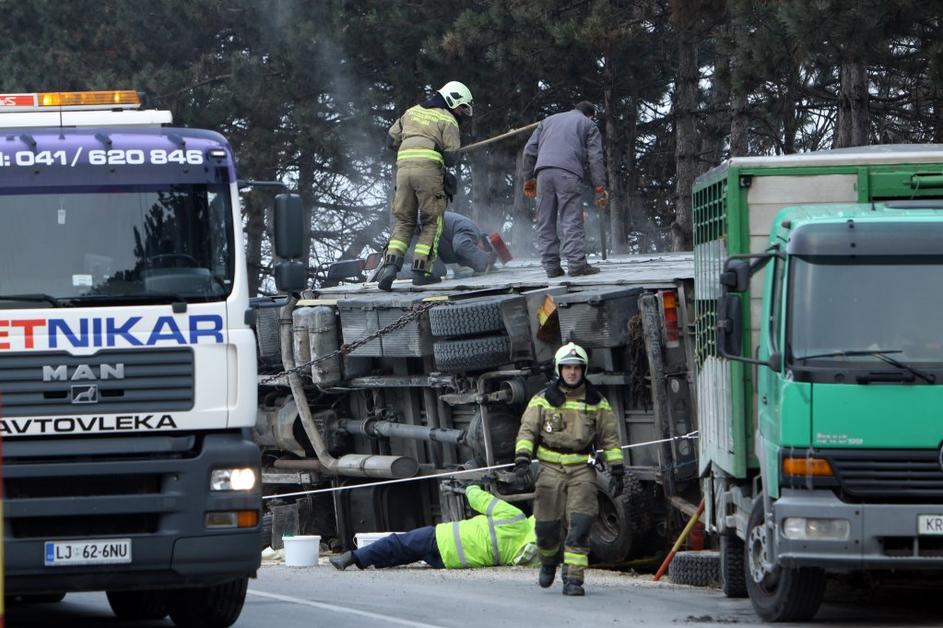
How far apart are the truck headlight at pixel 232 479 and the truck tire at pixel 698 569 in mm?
4884

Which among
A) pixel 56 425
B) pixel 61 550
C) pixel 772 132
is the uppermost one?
pixel 772 132

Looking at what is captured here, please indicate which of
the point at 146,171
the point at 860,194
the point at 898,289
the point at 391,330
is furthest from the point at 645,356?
the point at 146,171

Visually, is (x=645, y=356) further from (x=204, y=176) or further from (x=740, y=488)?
(x=204, y=176)

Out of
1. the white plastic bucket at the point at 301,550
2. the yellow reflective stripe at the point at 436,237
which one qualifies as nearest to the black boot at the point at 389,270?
the yellow reflective stripe at the point at 436,237

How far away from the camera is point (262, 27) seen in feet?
97.9

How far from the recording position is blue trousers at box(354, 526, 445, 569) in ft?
46.1

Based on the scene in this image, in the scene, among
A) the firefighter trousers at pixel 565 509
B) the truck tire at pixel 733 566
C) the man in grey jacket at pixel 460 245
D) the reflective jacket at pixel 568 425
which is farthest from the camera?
the man in grey jacket at pixel 460 245

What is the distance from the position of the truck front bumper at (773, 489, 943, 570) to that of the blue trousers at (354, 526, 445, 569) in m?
5.41

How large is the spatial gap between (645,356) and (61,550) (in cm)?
643

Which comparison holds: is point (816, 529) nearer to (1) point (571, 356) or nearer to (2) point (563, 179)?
(1) point (571, 356)

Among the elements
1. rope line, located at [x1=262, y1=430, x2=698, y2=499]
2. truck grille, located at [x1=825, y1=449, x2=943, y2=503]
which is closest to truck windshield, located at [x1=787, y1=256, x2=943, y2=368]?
truck grille, located at [x1=825, y1=449, x2=943, y2=503]

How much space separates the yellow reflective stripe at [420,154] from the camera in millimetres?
16141

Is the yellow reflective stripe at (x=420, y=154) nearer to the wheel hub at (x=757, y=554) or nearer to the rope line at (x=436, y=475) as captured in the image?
the rope line at (x=436, y=475)

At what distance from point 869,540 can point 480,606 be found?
2731 mm
